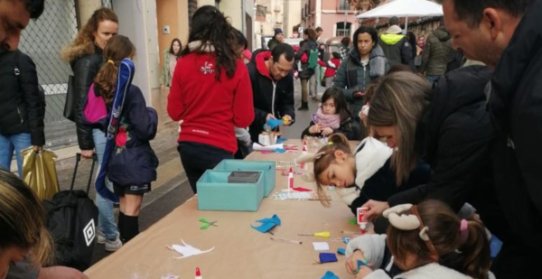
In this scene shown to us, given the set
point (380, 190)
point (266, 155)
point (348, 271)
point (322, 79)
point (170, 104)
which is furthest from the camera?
point (322, 79)

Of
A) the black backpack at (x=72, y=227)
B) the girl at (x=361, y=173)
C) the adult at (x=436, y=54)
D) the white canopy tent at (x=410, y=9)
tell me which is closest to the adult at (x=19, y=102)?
the black backpack at (x=72, y=227)

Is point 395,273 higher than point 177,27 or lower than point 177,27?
lower

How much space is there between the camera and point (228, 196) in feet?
6.81

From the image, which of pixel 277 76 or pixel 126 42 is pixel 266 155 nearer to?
pixel 277 76

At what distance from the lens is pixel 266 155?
10.7 feet

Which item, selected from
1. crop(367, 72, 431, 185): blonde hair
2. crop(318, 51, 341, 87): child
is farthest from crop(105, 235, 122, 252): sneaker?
crop(318, 51, 341, 87): child

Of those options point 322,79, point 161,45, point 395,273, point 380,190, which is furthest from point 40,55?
point 322,79

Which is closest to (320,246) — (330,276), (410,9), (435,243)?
(330,276)

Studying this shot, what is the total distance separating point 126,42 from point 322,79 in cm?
1115

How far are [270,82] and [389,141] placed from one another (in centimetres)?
215

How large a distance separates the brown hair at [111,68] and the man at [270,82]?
1.22 meters

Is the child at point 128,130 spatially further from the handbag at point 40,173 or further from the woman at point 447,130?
the woman at point 447,130

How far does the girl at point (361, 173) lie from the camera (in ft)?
6.14

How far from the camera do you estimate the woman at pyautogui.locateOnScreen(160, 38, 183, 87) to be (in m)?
7.95
